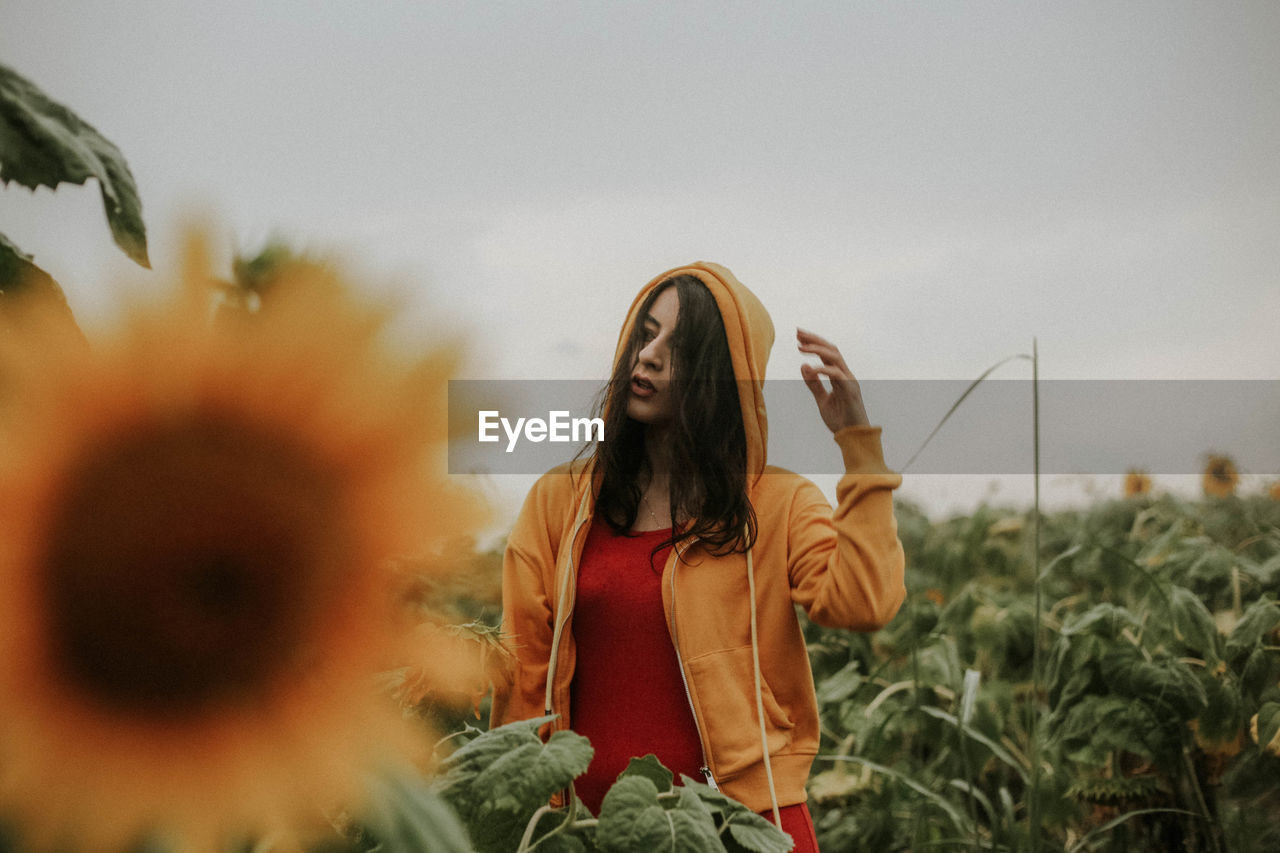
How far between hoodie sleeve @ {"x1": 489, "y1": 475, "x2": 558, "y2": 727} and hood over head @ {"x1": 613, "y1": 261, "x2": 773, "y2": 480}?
20 centimetres

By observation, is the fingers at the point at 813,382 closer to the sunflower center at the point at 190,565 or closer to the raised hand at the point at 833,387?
the raised hand at the point at 833,387

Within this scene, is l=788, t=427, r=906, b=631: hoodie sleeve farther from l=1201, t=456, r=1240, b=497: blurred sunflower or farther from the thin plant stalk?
l=1201, t=456, r=1240, b=497: blurred sunflower

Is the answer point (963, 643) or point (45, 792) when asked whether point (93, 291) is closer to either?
point (45, 792)

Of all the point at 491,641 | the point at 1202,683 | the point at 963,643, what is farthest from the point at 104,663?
the point at 963,643

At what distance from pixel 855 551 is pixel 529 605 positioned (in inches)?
12.6

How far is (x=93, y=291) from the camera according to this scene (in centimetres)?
17

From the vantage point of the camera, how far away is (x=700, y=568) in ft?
3.25

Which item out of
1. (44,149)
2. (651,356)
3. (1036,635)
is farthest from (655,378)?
(44,149)

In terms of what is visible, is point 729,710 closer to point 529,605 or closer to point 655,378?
point 529,605

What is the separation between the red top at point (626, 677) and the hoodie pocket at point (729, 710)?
1.3 inches

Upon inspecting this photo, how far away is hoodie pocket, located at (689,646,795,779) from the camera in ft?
3.08

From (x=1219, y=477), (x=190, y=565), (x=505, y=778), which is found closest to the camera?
(x=190, y=565)

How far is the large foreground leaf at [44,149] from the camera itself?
248mm

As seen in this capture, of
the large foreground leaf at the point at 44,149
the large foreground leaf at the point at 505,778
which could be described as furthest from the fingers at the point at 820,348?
the large foreground leaf at the point at 44,149
